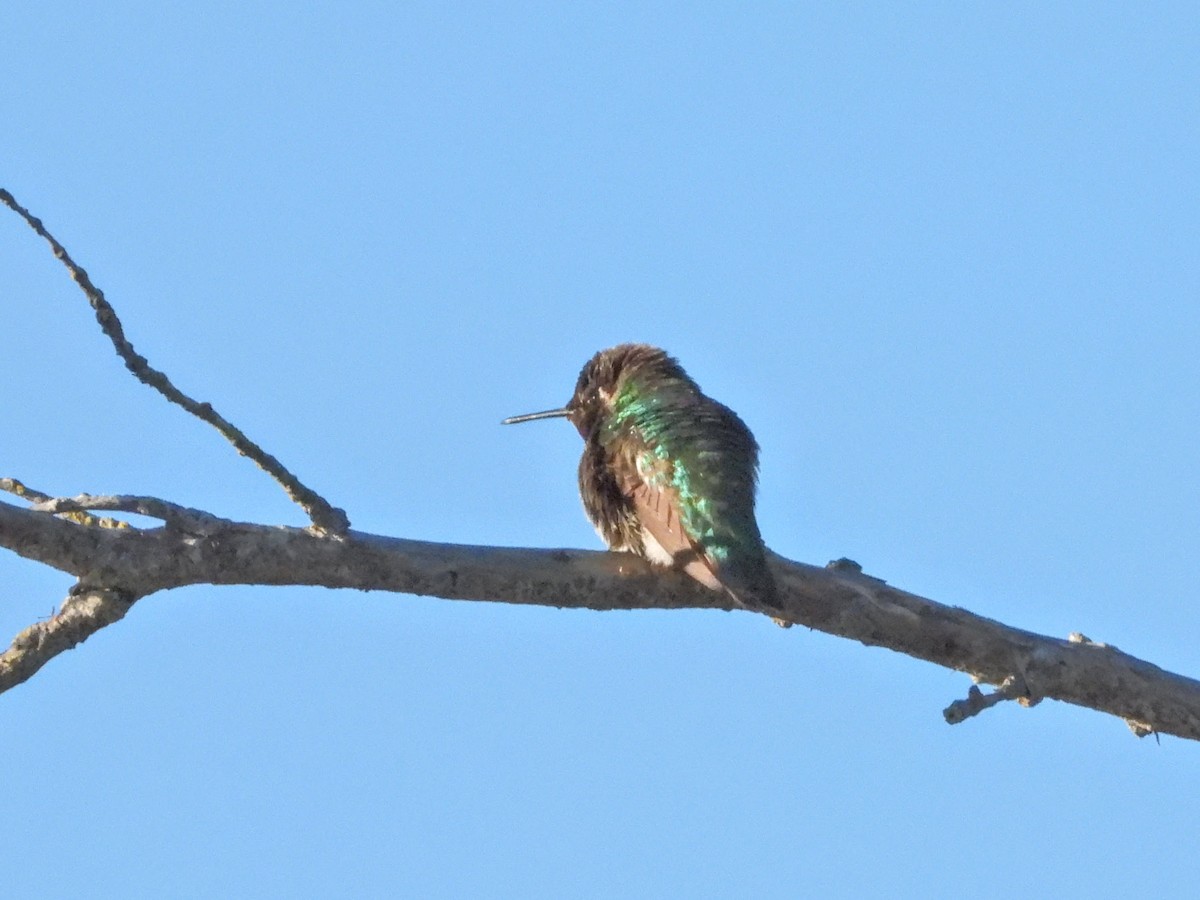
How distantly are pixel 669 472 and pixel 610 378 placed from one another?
146 centimetres

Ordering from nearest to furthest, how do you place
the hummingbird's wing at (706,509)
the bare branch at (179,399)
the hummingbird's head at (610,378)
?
the bare branch at (179,399)
the hummingbird's wing at (706,509)
the hummingbird's head at (610,378)

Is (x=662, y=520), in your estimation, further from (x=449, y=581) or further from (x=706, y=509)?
(x=449, y=581)

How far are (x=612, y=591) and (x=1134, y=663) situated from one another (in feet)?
6.13

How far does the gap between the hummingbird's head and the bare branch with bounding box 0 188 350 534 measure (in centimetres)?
320

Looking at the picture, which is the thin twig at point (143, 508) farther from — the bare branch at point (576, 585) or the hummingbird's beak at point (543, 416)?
the hummingbird's beak at point (543, 416)

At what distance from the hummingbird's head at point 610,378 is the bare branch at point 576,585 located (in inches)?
83.1

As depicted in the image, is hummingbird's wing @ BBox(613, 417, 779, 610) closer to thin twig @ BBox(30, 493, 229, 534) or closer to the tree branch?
the tree branch

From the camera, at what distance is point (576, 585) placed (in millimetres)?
5656

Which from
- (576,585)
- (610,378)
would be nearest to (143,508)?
(576,585)

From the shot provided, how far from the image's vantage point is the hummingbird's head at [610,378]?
8.34 metres

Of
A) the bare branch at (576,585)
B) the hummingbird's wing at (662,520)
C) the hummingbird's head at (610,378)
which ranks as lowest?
the bare branch at (576,585)

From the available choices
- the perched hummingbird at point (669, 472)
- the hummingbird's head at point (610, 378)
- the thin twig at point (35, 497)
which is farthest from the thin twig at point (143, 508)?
the hummingbird's head at point (610, 378)

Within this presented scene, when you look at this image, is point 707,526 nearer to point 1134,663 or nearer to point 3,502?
point 1134,663

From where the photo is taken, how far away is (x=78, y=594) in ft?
16.9
